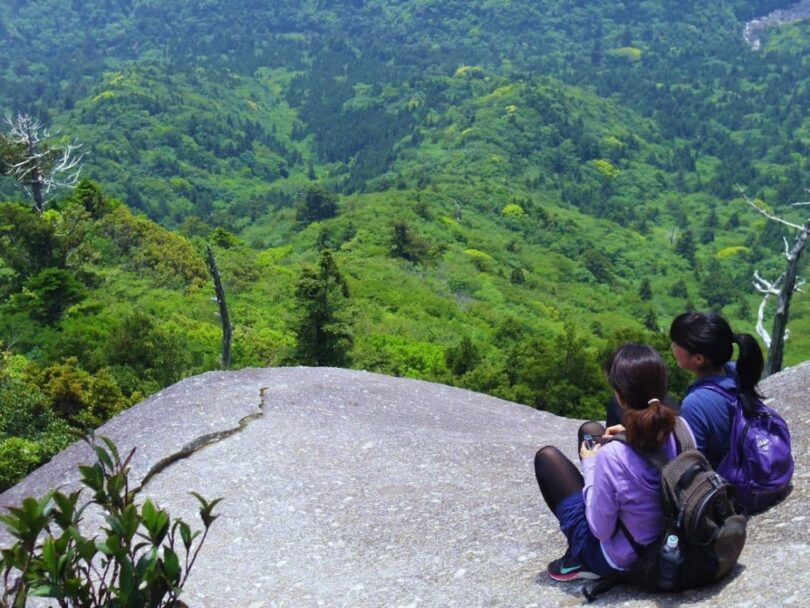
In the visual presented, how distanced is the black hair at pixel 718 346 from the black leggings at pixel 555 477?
5.01ft

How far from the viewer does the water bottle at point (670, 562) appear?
566cm

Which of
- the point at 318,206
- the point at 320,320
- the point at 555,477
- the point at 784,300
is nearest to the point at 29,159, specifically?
the point at 320,320

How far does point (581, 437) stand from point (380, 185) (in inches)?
5164

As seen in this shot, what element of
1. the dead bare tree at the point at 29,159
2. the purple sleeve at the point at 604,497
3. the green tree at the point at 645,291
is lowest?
the green tree at the point at 645,291

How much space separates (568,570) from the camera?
6.82 meters

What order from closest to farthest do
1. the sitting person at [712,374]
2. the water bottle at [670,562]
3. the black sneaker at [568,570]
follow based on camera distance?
1. the water bottle at [670,562]
2. the sitting person at [712,374]
3. the black sneaker at [568,570]

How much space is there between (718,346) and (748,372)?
348mm

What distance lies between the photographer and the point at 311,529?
10203 mm

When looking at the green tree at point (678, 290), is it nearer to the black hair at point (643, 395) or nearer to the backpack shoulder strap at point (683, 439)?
the backpack shoulder strap at point (683, 439)

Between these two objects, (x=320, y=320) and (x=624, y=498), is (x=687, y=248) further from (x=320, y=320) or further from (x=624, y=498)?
(x=624, y=498)

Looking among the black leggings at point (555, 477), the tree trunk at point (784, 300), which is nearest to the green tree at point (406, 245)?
the tree trunk at point (784, 300)

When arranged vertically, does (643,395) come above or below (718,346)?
below

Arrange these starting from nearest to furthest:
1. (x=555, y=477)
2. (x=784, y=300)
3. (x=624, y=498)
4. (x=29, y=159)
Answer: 1. (x=624, y=498)
2. (x=555, y=477)
3. (x=784, y=300)
4. (x=29, y=159)

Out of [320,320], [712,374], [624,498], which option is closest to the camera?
[624,498]
